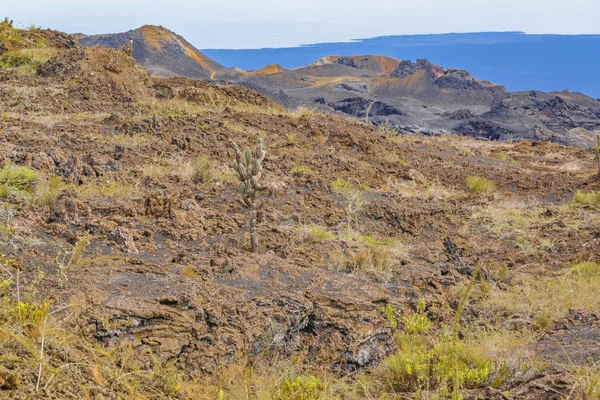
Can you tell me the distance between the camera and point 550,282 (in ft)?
18.0

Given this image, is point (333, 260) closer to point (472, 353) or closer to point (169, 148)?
point (472, 353)

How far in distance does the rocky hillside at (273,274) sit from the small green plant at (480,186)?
0.08 meters

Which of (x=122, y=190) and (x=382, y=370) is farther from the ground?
(x=122, y=190)

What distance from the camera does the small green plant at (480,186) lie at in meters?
10.6

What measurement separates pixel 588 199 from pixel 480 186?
1.97 meters

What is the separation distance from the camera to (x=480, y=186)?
10.6 meters

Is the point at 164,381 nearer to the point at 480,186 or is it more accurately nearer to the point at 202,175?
the point at 202,175

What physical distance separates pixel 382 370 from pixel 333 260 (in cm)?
192

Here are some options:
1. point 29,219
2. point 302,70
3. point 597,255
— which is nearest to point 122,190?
point 29,219

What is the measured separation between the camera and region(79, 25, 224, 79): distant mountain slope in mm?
48844

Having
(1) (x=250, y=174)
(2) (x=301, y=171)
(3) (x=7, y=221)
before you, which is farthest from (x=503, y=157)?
(3) (x=7, y=221)

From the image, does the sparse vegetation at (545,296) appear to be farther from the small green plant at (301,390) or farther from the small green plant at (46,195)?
the small green plant at (46,195)

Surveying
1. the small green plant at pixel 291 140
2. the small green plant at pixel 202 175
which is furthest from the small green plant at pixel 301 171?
the small green plant at pixel 291 140

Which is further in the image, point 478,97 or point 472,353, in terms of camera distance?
point 478,97
